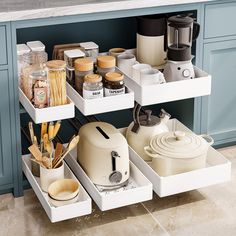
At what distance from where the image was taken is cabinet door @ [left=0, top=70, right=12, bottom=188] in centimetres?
291

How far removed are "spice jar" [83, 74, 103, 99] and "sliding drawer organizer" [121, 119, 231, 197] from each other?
40 cm

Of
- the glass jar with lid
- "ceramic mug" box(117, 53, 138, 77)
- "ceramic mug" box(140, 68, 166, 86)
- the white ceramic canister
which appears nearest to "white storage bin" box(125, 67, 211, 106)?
"ceramic mug" box(140, 68, 166, 86)

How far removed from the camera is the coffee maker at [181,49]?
10.1 ft

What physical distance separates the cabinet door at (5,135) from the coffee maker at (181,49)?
779mm

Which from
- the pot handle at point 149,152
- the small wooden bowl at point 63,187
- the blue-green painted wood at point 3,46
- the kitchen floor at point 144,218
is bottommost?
the kitchen floor at point 144,218

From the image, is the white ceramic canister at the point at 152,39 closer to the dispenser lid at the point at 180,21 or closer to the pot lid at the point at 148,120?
the dispenser lid at the point at 180,21

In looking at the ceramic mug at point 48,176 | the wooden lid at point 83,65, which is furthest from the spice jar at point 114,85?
the ceramic mug at point 48,176

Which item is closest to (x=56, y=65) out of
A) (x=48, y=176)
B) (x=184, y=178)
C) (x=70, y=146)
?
(x=70, y=146)

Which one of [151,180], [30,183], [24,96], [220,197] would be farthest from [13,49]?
[220,197]

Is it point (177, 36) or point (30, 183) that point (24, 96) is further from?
point (177, 36)

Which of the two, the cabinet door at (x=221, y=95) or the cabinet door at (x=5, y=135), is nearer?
the cabinet door at (x=5, y=135)

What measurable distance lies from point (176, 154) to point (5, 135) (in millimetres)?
784

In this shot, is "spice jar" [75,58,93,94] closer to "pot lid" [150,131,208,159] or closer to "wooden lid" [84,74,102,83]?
"wooden lid" [84,74,102,83]

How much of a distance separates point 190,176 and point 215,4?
862 millimetres
